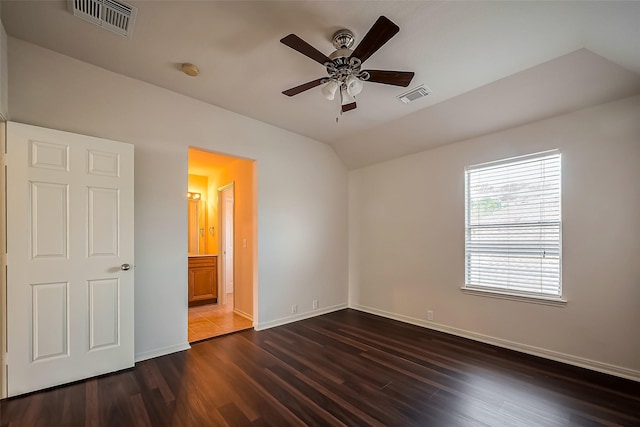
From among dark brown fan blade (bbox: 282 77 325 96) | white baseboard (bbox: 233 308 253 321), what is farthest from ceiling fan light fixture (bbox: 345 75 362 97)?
white baseboard (bbox: 233 308 253 321)

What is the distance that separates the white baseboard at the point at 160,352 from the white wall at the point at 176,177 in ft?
0.03

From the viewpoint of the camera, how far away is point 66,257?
2.44 meters

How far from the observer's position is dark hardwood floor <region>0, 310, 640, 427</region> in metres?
2.01

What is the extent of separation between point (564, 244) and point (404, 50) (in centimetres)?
262

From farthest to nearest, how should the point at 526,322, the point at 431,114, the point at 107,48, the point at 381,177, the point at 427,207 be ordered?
the point at 381,177 → the point at 427,207 → the point at 431,114 → the point at 526,322 → the point at 107,48

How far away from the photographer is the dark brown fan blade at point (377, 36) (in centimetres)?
171

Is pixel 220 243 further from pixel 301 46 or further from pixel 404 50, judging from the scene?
pixel 404 50

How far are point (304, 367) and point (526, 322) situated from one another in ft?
8.36

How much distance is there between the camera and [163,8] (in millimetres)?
2012

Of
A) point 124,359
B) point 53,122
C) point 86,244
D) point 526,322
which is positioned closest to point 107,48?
point 53,122

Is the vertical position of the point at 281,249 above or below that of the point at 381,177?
below

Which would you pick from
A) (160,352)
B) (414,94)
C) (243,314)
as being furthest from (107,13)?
(243,314)

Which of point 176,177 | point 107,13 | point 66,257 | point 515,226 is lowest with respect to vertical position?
point 66,257

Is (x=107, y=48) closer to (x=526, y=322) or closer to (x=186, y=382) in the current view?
(x=186, y=382)
